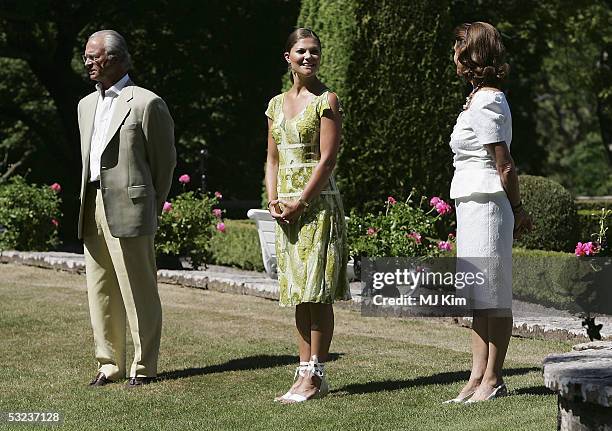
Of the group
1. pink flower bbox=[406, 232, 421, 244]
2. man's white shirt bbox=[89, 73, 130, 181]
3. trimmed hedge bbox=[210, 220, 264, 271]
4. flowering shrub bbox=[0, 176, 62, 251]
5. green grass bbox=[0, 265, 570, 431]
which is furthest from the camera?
flowering shrub bbox=[0, 176, 62, 251]

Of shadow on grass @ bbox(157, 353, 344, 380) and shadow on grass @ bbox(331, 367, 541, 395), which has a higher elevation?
shadow on grass @ bbox(331, 367, 541, 395)

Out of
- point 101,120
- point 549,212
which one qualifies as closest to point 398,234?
point 549,212

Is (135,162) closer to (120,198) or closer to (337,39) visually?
(120,198)

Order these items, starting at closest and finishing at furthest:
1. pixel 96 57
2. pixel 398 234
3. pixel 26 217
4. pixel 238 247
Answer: pixel 96 57 < pixel 398 234 < pixel 238 247 < pixel 26 217

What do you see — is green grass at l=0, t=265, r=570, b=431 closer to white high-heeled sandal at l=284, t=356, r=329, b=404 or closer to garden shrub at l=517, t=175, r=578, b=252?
white high-heeled sandal at l=284, t=356, r=329, b=404

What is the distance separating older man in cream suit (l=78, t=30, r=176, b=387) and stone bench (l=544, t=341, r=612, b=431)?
2886 mm

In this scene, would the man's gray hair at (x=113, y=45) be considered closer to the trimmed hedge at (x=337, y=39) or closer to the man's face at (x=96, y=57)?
the man's face at (x=96, y=57)

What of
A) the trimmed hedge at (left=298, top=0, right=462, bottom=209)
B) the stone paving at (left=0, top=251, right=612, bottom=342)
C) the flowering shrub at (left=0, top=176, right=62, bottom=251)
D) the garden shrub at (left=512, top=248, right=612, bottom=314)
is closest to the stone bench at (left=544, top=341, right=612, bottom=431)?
the stone paving at (left=0, top=251, right=612, bottom=342)

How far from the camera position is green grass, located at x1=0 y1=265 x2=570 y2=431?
223 inches

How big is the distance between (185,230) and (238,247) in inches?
63.2

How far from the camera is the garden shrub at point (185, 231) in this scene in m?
14.3

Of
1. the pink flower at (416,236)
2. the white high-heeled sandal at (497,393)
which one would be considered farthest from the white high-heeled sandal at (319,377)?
the pink flower at (416,236)

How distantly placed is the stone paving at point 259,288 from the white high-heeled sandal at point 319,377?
2986 mm

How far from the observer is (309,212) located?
6.21m
